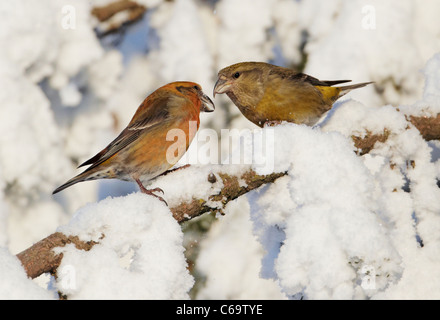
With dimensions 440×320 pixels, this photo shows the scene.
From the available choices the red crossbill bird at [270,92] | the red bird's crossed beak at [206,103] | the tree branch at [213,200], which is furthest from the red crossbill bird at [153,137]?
the tree branch at [213,200]

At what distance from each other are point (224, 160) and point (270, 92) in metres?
0.89

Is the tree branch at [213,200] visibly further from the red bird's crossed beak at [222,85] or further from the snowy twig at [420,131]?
the red bird's crossed beak at [222,85]

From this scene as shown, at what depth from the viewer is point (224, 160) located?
2270 mm

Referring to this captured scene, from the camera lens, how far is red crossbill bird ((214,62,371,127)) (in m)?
2.97

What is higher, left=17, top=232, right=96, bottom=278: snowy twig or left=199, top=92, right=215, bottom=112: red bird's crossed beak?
left=17, top=232, right=96, bottom=278: snowy twig

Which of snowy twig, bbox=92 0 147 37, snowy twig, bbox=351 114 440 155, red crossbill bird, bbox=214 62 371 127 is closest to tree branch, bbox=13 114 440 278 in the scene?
snowy twig, bbox=351 114 440 155

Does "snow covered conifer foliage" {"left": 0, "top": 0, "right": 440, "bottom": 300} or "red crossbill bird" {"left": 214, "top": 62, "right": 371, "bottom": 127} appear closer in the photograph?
"snow covered conifer foliage" {"left": 0, "top": 0, "right": 440, "bottom": 300}

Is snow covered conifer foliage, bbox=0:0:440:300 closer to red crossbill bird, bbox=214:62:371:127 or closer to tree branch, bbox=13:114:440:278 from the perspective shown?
tree branch, bbox=13:114:440:278

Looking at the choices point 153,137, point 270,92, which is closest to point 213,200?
point 153,137

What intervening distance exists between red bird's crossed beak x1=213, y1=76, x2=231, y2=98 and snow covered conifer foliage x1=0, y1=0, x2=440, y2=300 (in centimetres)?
17

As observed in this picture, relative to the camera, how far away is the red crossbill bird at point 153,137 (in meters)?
2.68

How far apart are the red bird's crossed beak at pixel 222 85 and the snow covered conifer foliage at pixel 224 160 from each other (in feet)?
0.55
